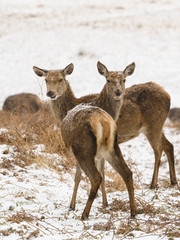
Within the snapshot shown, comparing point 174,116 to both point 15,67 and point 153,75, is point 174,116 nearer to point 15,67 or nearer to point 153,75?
point 153,75

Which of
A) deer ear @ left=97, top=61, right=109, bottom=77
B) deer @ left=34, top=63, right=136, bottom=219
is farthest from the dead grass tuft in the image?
deer ear @ left=97, top=61, right=109, bottom=77

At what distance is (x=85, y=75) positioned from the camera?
22812 mm

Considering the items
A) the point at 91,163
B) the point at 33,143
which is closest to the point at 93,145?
the point at 91,163

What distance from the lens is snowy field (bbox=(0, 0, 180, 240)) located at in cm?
389

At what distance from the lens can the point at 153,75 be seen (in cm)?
2283

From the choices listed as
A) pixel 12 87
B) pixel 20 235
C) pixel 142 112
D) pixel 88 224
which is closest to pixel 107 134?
pixel 88 224

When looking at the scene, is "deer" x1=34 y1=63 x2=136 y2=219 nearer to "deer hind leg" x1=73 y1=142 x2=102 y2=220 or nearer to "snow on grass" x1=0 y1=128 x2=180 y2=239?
"deer hind leg" x1=73 y1=142 x2=102 y2=220

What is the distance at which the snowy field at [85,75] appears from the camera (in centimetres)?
389

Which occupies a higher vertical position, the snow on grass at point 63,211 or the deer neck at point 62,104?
the deer neck at point 62,104

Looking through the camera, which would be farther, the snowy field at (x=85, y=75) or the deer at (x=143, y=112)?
the deer at (x=143, y=112)

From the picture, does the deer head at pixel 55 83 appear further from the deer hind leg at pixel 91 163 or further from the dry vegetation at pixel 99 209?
the deer hind leg at pixel 91 163

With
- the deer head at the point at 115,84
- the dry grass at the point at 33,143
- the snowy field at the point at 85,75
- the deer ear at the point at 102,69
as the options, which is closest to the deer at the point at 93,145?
the snowy field at the point at 85,75

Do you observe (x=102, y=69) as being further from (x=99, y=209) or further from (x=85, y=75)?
(x=85, y=75)

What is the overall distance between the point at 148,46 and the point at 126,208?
25.1 metres
